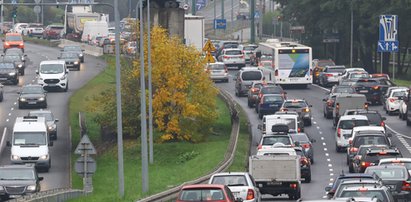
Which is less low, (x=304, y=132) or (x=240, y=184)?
(x=240, y=184)

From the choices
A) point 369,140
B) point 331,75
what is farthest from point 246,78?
point 369,140

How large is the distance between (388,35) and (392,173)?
46.2 m

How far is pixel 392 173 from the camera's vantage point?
39.9 m

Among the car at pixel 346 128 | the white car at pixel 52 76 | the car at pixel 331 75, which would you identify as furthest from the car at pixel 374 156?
the car at pixel 331 75

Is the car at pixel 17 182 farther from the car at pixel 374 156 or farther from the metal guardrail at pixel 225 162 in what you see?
the car at pixel 374 156

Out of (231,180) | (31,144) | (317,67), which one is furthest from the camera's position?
(317,67)

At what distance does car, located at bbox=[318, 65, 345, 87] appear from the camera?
3787 inches

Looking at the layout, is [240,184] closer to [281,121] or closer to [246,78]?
[281,121]

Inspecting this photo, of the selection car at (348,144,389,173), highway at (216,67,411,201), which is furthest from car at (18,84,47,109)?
car at (348,144,389,173)

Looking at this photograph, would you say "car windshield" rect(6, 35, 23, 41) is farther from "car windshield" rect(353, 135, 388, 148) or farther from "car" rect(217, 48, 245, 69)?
"car windshield" rect(353, 135, 388, 148)

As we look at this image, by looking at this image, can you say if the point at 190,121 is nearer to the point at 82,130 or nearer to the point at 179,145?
the point at 179,145

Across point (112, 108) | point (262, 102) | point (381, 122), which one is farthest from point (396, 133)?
point (112, 108)

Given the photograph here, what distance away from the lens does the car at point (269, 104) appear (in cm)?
7388

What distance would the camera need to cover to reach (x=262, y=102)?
244ft
